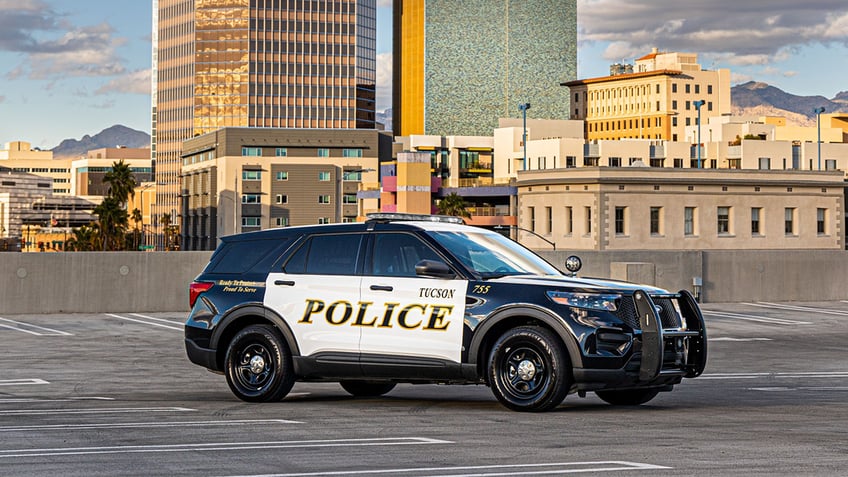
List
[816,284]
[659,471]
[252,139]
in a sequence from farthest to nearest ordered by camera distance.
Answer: [252,139]
[816,284]
[659,471]

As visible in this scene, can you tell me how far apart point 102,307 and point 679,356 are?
1114 inches

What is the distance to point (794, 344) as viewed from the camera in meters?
29.2

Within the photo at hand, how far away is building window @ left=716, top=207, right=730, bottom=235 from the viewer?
74.1 metres

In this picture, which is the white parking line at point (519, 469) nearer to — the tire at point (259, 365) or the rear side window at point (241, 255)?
the tire at point (259, 365)

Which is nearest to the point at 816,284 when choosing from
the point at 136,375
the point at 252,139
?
the point at 136,375

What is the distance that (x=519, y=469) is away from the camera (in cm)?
844

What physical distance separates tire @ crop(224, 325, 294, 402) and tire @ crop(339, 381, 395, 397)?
1.27 metres

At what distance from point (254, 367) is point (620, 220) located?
61.1 metres

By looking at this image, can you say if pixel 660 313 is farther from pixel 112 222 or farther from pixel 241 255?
pixel 112 222

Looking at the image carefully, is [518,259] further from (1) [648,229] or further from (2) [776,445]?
(1) [648,229]

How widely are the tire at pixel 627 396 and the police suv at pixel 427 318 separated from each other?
1 centimetres

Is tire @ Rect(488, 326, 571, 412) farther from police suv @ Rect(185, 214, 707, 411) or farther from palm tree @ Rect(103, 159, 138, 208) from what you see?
palm tree @ Rect(103, 159, 138, 208)

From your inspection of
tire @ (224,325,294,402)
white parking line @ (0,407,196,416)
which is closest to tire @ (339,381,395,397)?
tire @ (224,325,294,402)

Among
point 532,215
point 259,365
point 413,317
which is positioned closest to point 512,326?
point 413,317
